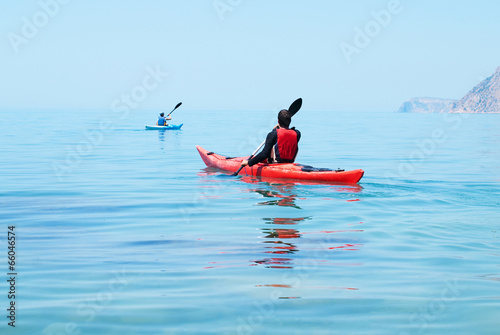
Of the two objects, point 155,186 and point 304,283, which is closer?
point 304,283

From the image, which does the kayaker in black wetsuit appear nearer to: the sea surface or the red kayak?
the red kayak

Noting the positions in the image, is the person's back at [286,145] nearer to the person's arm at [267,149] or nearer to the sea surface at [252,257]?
the person's arm at [267,149]

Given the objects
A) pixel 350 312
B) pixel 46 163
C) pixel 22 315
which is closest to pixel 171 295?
pixel 22 315

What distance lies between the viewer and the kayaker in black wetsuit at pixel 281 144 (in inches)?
522

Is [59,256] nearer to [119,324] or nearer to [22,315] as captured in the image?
[22,315]

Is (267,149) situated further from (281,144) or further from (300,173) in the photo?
(300,173)

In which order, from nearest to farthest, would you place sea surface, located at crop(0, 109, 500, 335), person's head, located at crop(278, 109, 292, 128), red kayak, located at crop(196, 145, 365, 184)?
sea surface, located at crop(0, 109, 500, 335) < red kayak, located at crop(196, 145, 365, 184) < person's head, located at crop(278, 109, 292, 128)

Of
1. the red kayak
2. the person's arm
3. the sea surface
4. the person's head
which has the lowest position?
the sea surface

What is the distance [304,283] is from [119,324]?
1938 mm

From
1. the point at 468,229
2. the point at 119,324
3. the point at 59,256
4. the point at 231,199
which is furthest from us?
the point at 231,199

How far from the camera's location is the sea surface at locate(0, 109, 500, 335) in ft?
15.1

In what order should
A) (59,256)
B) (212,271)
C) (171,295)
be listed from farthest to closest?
(59,256) → (212,271) → (171,295)

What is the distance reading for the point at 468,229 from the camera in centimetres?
848

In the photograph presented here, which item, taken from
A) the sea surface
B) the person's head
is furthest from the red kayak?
the person's head
